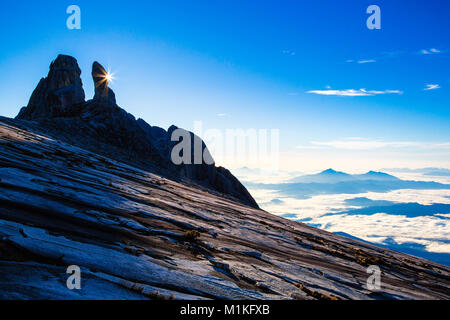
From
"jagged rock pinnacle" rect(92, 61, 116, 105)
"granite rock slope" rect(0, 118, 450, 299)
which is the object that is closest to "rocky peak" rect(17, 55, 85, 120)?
"jagged rock pinnacle" rect(92, 61, 116, 105)

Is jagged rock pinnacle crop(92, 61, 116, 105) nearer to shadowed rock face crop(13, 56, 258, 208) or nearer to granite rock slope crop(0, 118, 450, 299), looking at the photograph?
shadowed rock face crop(13, 56, 258, 208)

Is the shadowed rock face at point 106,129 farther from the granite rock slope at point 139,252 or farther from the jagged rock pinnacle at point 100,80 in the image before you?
the granite rock slope at point 139,252

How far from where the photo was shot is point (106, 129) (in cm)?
5016

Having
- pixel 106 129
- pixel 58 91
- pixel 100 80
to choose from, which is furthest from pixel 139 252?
pixel 58 91

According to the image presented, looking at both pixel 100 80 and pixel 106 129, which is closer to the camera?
pixel 106 129

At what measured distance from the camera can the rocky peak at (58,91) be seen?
65.3 meters

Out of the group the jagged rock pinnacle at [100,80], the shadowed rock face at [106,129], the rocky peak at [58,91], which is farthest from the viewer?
the jagged rock pinnacle at [100,80]

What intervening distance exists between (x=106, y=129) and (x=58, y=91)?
98.9 ft

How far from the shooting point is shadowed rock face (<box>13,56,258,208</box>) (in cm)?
4447

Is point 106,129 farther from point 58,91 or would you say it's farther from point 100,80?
point 58,91

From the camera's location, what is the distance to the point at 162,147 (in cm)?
7162

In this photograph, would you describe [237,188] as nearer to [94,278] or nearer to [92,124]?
[92,124]

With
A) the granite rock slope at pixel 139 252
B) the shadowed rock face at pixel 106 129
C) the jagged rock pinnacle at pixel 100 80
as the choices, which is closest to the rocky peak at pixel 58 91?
the shadowed rock face at pixel 106 129

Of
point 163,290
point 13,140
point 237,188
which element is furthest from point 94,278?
point 237,188
